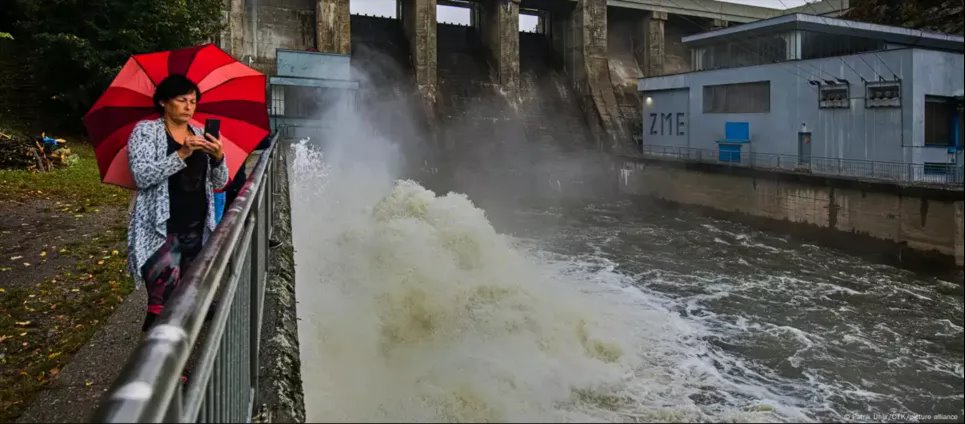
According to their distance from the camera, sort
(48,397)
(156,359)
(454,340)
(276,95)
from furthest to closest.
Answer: (276,95) < (454,340) < (48,397) < (156,359)

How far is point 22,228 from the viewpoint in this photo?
8586 millimetres

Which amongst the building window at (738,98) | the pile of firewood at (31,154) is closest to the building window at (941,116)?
the pile of firewood at (31,154)

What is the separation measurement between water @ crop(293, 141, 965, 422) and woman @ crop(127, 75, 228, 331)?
92cm

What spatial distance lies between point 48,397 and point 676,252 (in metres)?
14.2

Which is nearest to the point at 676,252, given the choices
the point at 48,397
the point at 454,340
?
the point at 454,340

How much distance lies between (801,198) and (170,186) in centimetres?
1841

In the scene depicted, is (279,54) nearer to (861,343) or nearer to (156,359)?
(861,343)

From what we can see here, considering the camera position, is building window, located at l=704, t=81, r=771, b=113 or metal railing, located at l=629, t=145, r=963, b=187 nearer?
metal railing, located at l=629, t=145, r=963, b=187

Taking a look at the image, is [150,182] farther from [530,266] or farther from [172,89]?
[530,266]

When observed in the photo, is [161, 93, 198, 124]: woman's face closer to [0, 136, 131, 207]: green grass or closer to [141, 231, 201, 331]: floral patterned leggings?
[141, 231, 201, 331]: floral patterned leggings

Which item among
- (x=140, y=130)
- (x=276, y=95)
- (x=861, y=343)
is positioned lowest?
(x=861, y=343)

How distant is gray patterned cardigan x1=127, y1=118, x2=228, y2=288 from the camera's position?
2.98m

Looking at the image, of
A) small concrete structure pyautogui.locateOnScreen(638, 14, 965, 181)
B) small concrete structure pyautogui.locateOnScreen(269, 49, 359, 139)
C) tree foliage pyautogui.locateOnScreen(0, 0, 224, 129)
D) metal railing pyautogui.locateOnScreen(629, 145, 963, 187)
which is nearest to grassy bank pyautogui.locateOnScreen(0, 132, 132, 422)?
small concrete structure pyautogui.locateOnScreen(638, 14, 965, 181)

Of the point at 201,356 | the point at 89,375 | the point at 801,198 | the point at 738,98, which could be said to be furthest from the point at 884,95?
the point at 738,98
